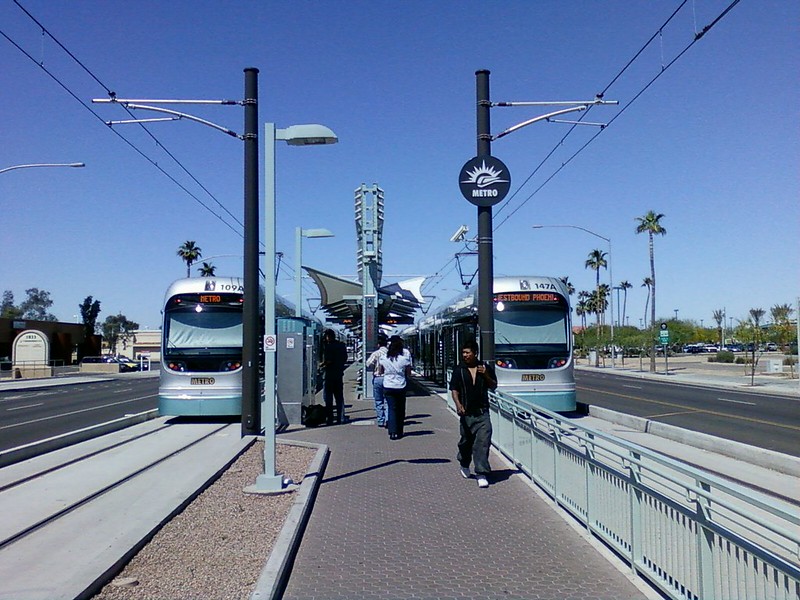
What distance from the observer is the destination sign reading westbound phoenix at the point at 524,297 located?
18578 millimetres

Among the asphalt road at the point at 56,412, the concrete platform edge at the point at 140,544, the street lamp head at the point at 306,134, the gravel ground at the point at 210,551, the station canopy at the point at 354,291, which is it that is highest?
the street lamp head at the point at 306,134

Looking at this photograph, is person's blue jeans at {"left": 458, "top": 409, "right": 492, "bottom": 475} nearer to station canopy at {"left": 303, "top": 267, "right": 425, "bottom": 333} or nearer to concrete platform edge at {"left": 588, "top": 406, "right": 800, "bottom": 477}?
concrete platform edge at {"left": 588, "top": 406, "right": 800, "bottom": 477}

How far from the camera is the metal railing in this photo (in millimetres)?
4020

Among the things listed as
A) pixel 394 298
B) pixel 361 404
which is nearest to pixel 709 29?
pixel 361 404

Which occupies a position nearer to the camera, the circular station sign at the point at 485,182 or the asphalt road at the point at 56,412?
the circular station sign at the point at 485,182

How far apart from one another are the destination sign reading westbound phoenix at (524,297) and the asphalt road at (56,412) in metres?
10.6

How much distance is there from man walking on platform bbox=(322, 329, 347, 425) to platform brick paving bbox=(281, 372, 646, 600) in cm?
427

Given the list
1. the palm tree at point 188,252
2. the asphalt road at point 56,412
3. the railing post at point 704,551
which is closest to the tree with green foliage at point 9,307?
Result: the palm tree at point 188,252

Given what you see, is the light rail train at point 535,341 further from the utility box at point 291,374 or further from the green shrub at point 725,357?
the green shrub at point 725,357

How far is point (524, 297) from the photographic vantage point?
1858 centimetres

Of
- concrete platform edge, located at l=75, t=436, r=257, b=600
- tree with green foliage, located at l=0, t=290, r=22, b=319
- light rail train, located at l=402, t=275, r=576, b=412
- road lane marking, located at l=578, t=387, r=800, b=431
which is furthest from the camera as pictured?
tree with green foliage, located at l=0, t=290, r=22, b=319

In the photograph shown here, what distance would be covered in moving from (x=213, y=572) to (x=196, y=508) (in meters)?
2.43

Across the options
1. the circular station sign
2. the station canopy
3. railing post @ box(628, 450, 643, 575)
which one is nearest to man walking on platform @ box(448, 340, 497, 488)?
railing post @ box(628, 450, 643, 575)

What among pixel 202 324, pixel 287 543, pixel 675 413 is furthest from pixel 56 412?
pixel 287 543
